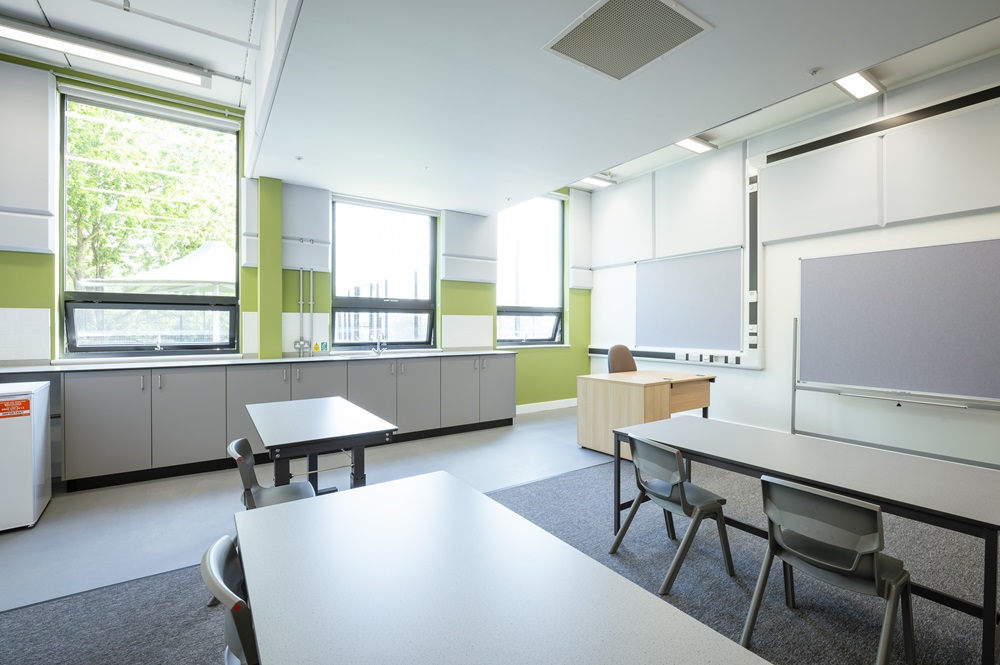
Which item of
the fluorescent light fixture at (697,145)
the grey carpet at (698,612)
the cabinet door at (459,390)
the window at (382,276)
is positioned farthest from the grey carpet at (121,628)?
the fluorescent light fixture at (697,145)

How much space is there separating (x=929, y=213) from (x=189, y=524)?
284 inches

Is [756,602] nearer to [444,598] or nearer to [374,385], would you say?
[444,598]

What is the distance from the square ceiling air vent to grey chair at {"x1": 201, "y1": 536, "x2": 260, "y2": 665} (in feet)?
9.80

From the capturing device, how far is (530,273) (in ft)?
25.5

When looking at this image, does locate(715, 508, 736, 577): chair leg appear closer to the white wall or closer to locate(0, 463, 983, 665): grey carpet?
locate(0, 463, 983, 665): grey carpet

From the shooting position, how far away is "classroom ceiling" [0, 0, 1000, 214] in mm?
2480

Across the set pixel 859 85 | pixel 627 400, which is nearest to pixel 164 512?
pixel 627 400

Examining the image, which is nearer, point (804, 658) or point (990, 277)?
point (804, 658)

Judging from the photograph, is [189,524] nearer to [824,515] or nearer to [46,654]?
[46,654]

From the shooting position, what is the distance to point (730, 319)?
19.7ft

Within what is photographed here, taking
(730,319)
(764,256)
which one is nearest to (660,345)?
(730,319)

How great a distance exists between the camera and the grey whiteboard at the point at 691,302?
237 inches

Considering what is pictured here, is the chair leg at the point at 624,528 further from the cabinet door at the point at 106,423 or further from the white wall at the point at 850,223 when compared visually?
the cabinet door at the point at 106,423

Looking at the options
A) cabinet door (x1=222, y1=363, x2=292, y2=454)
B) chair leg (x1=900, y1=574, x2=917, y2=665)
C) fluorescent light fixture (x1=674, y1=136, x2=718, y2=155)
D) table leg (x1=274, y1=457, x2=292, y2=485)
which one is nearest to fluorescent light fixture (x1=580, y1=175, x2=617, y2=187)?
fluorescent light fixture (x1=674, y1=136, x2=718, y2=155)
